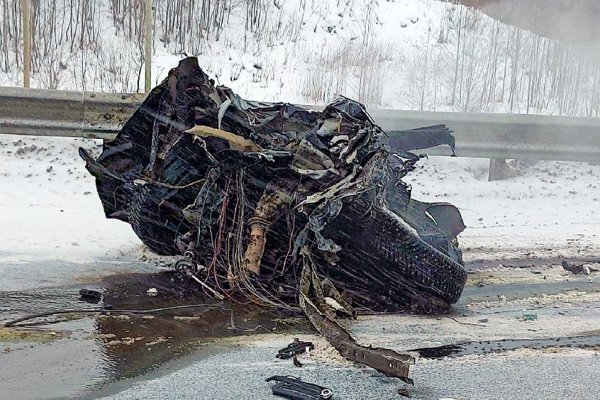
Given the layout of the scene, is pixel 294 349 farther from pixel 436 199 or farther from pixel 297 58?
pixel 297 58

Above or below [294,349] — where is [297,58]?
above

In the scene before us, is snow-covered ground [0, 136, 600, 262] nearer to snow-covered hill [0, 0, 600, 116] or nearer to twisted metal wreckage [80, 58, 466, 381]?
twisted metal wreckage [80, 58, 466, 381]

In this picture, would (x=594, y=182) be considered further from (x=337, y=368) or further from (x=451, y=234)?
(x=337, y=368)

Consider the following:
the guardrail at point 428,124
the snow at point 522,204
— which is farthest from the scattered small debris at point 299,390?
the guardrail at point 428,124

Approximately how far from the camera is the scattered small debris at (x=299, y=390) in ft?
11.5

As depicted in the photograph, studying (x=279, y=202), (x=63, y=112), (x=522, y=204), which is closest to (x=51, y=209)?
(x=63, y=112)

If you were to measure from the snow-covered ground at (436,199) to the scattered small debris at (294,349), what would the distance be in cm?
273

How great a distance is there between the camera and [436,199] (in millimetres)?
9297

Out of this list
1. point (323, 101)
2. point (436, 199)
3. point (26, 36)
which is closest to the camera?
point (436, 199)

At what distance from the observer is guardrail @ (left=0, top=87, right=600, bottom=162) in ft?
27.5

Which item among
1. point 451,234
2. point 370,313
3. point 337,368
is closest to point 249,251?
point 370,313

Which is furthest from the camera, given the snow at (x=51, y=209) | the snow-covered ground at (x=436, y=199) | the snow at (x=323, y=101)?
the snow at (x=323, y=101)

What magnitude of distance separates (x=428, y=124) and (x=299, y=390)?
6224mm

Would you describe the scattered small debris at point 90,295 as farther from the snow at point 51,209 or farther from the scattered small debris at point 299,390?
the scattered small debris at point 299,390
